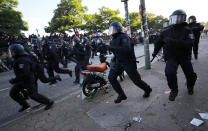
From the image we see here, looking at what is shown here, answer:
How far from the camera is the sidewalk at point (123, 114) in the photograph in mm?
2409

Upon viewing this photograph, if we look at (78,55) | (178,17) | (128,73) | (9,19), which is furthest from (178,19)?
(9,19)

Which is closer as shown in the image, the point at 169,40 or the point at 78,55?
the point at 169,40

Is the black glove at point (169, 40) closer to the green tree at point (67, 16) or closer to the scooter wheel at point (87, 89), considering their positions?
the scooter wheel at point (87, 89)

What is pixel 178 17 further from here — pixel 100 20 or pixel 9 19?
pixel 100 20

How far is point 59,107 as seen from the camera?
352 cm

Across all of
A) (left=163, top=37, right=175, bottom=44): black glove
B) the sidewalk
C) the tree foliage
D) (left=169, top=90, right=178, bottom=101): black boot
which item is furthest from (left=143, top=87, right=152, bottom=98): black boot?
the tree foliage

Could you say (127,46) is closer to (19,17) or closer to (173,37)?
(173,37)

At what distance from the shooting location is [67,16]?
3822 centimetres

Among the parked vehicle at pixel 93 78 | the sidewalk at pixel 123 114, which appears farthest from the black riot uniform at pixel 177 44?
the parked vehicle at pixel 93 78

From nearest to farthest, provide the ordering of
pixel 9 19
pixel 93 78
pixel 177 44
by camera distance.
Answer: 1. pixel 177 44
2. pixel 93 78
3. pixel 9 19

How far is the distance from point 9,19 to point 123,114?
883 inches

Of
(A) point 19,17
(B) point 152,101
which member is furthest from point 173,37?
(A) point 19,17

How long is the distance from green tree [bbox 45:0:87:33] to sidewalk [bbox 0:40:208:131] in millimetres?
36846

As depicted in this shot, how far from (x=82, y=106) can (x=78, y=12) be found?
1617 inches
